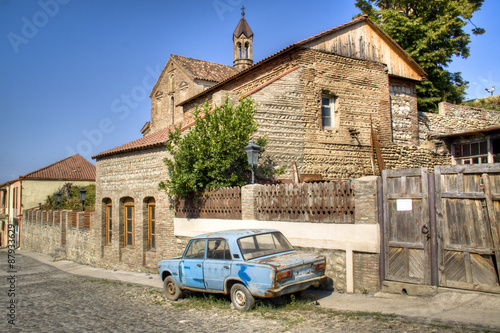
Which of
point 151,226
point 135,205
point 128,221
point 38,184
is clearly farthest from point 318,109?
point 38,184

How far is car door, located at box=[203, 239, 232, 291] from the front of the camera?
302 inches

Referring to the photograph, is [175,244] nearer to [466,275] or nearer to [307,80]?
[307,80]

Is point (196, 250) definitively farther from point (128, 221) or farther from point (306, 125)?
point (128, 221)

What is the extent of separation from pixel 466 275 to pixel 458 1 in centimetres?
2314

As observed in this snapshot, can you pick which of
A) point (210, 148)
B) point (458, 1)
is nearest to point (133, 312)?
point (210, 148)

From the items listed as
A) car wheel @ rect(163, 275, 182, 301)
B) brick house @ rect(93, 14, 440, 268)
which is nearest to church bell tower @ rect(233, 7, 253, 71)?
brick house @ rect(93, 14, 440, 268)

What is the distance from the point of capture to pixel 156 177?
14828 millimetres

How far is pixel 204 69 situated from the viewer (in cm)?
3084

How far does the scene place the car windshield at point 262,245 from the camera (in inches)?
297

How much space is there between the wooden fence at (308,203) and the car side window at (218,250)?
2.23 metres

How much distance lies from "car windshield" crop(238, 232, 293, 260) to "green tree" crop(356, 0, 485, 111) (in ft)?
58.3

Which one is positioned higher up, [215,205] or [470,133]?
[470,133]

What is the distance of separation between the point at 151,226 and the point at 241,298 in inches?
362

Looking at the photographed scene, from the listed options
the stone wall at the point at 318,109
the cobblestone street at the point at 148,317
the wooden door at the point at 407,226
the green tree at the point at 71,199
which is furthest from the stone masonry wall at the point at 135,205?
the green tree at the point at 71,199
